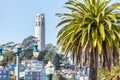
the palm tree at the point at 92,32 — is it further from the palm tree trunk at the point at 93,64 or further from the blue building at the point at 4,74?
the blue building at the point at 4,74

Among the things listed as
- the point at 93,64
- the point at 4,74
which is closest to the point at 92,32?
the point at 93,64

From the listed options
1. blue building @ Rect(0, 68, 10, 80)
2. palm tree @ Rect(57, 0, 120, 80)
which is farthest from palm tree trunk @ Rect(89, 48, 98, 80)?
blue building @ Rect(0, 68, 10, 80)

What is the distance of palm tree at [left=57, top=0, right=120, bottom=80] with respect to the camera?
32.0 meters

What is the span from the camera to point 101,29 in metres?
32.2

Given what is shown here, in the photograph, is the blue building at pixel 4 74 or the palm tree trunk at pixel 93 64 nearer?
the palm tree trunk at pixel 93 64

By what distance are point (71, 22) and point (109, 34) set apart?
8.98 ft

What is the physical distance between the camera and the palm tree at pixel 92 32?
32031mm

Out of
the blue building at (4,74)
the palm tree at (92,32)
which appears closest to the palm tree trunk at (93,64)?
the palm tree at (92,32)

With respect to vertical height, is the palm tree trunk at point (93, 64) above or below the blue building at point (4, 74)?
above

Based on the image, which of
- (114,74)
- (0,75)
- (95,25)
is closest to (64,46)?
(95,25)

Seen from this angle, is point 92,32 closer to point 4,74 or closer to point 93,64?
point 93,64

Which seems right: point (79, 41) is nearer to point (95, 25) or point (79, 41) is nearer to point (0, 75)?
point (95, 25)

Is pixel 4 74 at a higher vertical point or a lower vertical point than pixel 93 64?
lower

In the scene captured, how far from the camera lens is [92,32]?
3222 cm
